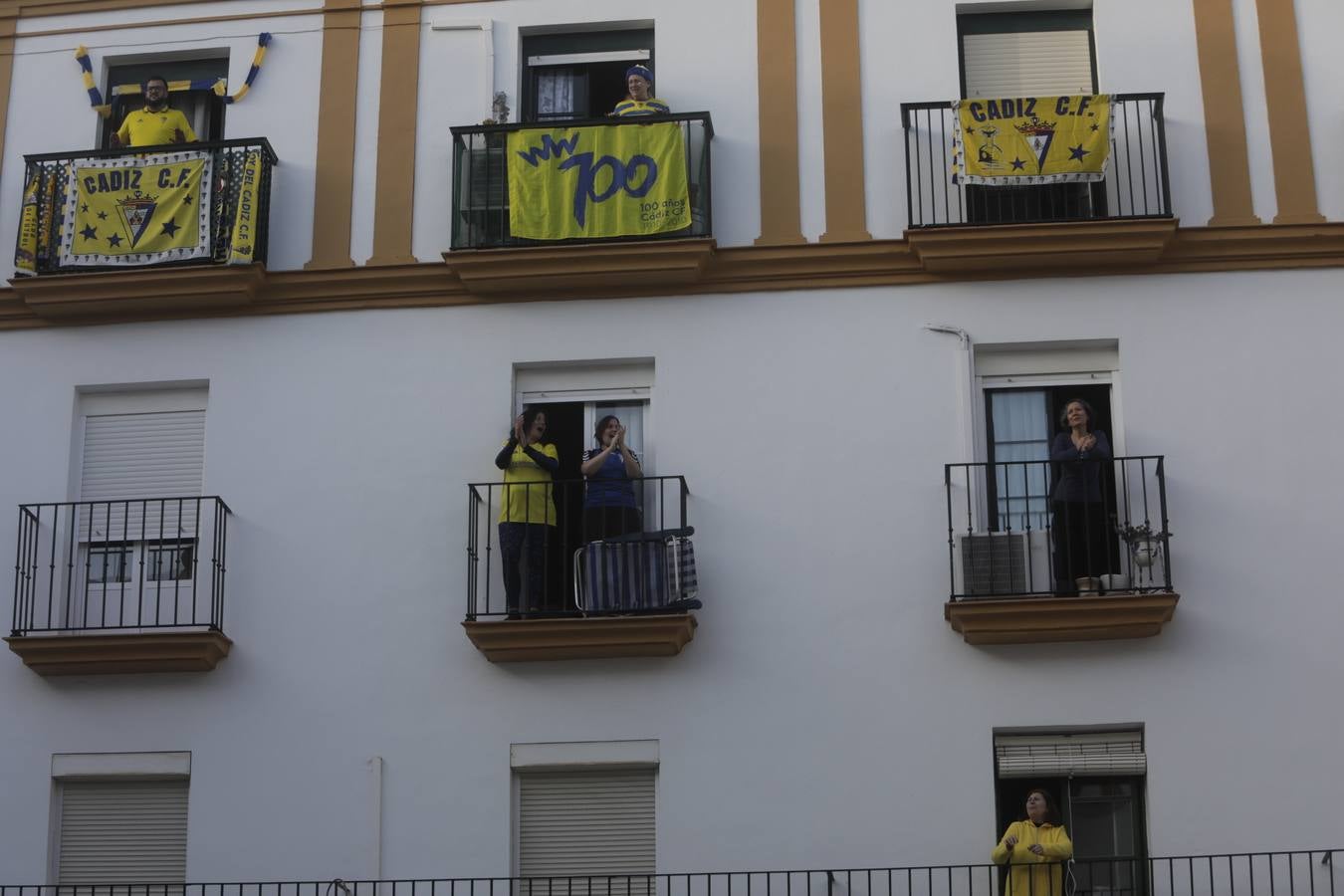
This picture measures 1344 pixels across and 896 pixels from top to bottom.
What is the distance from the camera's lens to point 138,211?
17766 mm

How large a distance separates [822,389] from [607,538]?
6.71ft

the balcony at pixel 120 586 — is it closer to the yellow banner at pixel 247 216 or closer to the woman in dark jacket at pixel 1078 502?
the yellow banner at pixel 247 216

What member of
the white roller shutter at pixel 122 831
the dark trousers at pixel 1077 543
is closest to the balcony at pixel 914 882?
the white roller shutter at pixel 122 831

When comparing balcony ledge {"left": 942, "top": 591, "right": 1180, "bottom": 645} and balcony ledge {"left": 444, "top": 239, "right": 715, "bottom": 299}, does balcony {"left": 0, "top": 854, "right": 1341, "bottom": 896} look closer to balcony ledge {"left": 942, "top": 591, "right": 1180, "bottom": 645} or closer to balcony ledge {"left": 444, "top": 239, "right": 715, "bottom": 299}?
balcony ledge {"left": 942, "top": 591, "right": 1180, "bottom": 645}

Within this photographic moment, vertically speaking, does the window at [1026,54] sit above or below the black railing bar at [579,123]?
above

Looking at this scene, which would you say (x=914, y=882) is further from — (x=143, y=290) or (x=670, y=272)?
(x=143, y=290)

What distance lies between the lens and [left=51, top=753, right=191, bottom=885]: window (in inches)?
649

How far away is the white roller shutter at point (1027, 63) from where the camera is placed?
17.9 metres

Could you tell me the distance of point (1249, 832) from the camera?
15.4 metres

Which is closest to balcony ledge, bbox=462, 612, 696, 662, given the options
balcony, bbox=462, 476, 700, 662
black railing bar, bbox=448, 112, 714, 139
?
balcony, bbox=462, 476, 700, 662

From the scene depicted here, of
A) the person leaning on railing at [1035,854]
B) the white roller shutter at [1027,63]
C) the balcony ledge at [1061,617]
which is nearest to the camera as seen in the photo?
the person leaning on railing at [1035,854]

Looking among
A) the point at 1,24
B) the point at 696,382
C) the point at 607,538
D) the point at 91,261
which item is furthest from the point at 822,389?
the point at 1,24

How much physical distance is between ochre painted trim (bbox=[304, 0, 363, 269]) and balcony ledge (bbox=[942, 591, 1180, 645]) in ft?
18.9

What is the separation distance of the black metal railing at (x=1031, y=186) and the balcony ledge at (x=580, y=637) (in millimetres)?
3800
